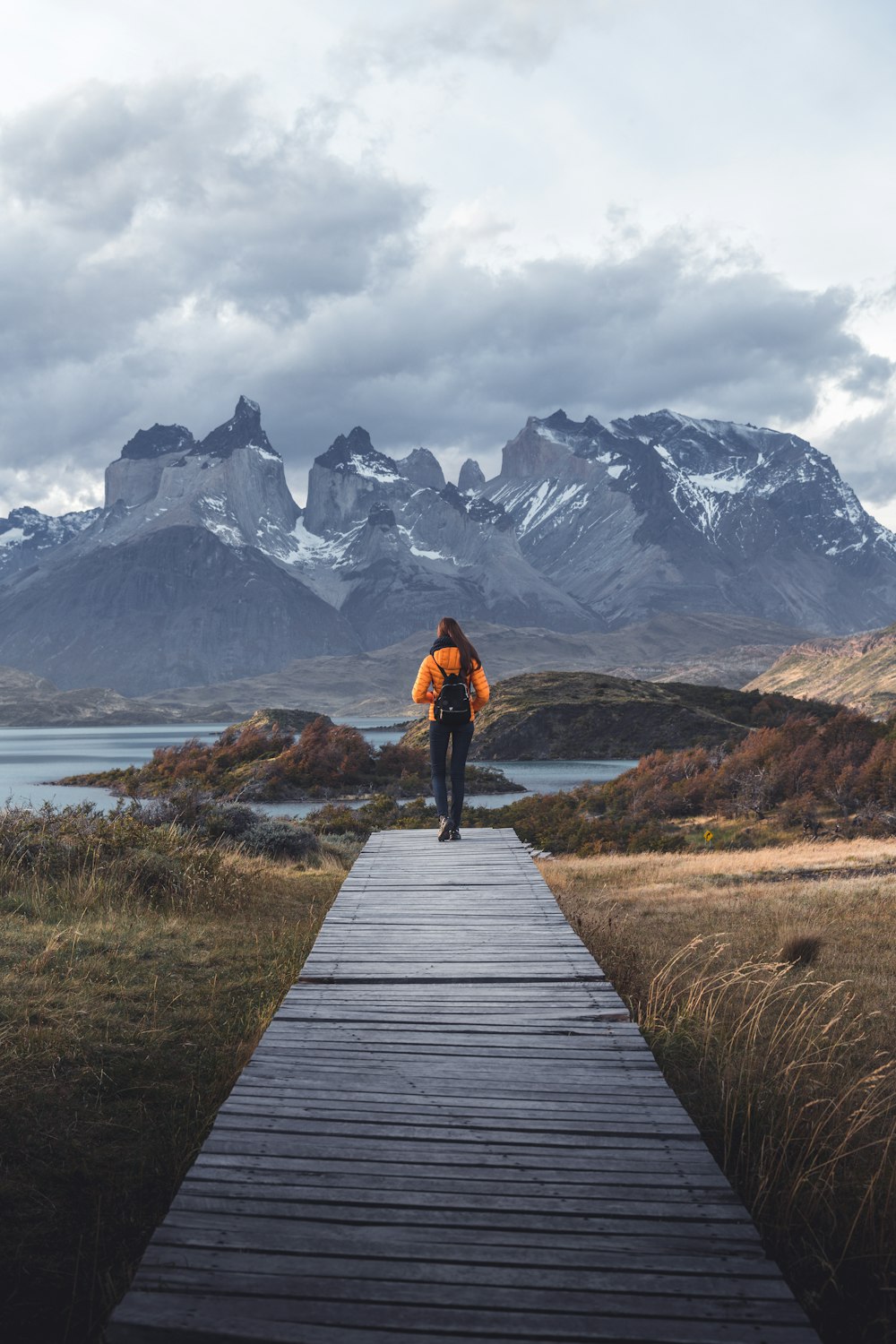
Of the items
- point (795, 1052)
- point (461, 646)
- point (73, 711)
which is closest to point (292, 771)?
point (461, 646)

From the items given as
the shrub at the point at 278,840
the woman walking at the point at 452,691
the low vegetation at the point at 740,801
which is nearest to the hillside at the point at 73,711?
the low vegetation at the point at 740,801

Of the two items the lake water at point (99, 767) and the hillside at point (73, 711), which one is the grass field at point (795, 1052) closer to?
the lake water at point (99, 767)

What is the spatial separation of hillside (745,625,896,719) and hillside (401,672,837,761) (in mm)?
11933

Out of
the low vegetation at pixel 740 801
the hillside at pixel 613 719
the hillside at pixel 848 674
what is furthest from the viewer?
the hillside at pixel 848 674

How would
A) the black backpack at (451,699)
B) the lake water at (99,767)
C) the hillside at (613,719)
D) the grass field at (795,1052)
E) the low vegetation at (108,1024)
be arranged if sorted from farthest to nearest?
the hillside at (613,719), the lake water at (99,767), the black backpack at (451,699), the grass field at (795,1052), the low vegetation at (108,1024)

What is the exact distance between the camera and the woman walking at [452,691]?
35.9 ft

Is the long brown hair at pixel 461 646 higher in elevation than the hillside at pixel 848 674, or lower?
higher

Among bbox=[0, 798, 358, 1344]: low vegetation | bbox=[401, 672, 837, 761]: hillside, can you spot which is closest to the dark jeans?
bbox=[0, 798, 358, 1344]: low vegetation

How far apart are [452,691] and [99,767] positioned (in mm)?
68471

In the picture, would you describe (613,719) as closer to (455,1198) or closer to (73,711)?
(455,1198)

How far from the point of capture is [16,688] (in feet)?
629

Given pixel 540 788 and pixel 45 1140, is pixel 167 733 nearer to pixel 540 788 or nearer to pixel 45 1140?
pixel 540 788

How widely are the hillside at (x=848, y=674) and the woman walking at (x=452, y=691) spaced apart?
75994mm

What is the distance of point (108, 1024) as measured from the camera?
20.4 feet
